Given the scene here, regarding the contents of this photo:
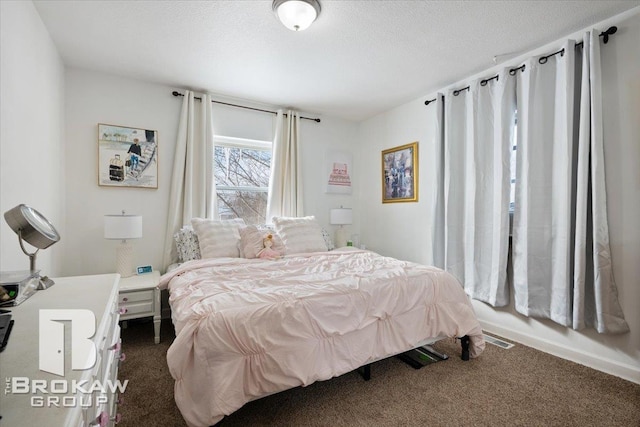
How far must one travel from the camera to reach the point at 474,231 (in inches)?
Answer: 112

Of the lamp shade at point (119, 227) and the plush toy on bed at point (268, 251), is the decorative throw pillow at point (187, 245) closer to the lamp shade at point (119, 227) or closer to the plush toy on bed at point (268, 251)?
the lamp shade at point (119, 227)

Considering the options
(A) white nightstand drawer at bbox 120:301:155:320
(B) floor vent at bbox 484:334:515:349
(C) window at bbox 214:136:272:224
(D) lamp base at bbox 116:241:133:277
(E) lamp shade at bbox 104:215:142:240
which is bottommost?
(B) floor vent at bbox 484:334:515:349

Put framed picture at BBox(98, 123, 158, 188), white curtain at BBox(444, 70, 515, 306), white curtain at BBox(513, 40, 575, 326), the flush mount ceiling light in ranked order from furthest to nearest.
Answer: framed picture at BBox(98, 123, 158, 188)
white curtain at BBox(444, 70, 515, 306)
white curtain at BBox(513, 40, 575, 326)
the flush mount ceiling light

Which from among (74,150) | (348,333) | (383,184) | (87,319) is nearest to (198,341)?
(87,319)

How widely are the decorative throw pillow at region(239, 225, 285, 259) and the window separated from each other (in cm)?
69

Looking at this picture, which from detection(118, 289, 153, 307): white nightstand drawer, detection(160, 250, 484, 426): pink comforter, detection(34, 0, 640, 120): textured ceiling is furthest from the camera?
detection(118, 289, 153, 307): white nightstand drawer

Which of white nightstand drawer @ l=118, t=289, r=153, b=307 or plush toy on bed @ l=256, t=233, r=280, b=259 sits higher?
plush toy on bed @ l=256, t=233, r=280, b=259

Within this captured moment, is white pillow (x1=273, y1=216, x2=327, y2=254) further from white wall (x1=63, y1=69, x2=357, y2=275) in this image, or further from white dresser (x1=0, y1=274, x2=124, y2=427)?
white dresser (x1=0, y1=274, x2=124, y2=427)

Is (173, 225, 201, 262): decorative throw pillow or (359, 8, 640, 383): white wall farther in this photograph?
(173, 225, 201, 262): decorative throw pillow

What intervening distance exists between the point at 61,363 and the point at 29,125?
193 cm

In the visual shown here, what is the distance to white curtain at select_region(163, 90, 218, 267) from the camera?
314 cm

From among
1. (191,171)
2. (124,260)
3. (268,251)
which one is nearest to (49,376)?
(268,251)

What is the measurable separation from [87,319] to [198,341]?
20.1 inches

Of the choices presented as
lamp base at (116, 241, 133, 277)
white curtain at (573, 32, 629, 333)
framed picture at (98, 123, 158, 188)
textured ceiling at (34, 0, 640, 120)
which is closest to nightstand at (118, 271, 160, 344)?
lamp base at (116, 241, 133, 277)
